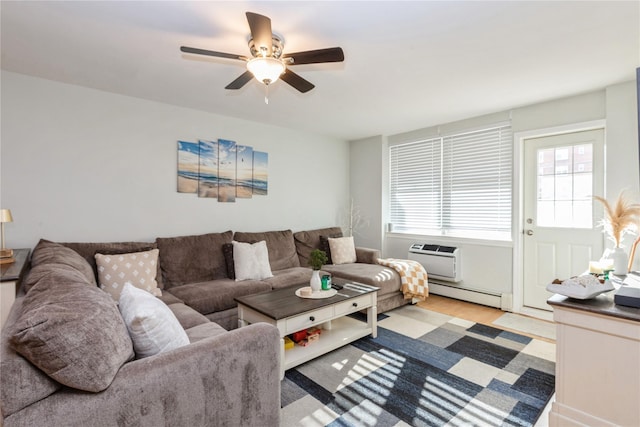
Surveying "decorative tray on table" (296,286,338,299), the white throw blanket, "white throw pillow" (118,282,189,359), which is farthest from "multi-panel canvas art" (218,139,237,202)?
"white throw pillow" (118,282,189,359)

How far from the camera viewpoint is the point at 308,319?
2391mm

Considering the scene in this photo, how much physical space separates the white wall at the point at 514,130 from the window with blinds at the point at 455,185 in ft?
0.46

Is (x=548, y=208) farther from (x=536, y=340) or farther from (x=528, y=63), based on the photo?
(x=528, y=63)

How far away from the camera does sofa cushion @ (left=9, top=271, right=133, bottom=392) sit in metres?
0.92

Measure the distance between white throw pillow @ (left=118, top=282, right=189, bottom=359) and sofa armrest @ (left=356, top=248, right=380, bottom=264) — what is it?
119 inches

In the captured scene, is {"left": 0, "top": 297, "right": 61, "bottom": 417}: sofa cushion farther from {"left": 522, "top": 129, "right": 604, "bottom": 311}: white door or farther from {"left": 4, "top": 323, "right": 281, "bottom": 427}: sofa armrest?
{"left": 522, "top": 129, "right": 604, "bottom": 311}: white door

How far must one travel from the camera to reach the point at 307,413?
1860 millimetres

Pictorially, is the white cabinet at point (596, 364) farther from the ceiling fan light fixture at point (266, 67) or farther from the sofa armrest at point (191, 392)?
the ceiling fan light fixture at point (266, 67)

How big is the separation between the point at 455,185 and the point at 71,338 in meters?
4.25

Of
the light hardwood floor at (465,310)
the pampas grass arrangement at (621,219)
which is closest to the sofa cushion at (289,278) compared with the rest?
the light hardwood floor at (465,310)

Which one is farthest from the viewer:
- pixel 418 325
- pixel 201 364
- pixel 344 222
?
pixel 344 222

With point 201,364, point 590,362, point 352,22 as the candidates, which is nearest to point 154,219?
point 201,364

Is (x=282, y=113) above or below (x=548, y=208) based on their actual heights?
above

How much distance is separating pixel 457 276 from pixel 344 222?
1970 millimetres
